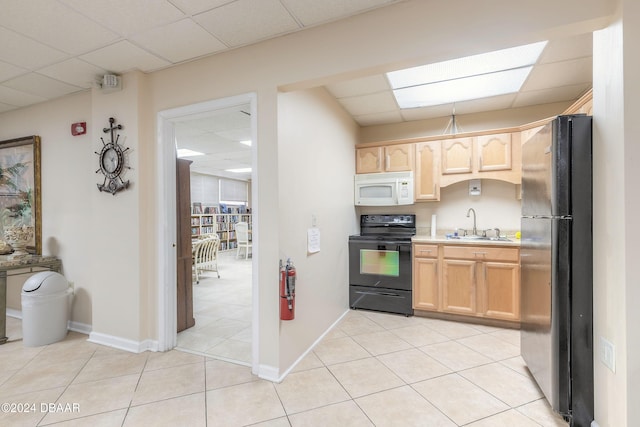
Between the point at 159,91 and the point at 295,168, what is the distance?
1483mm

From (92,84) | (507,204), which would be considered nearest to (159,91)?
(92,84)

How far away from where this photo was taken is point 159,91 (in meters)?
2.57

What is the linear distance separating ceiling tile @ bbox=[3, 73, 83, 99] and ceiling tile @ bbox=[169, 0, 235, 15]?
195 cm

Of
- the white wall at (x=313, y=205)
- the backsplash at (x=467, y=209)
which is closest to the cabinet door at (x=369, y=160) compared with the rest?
the white wall at (x=313, y=205)

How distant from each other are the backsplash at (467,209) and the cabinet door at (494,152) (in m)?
0.34

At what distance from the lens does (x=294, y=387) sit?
202 centimetres

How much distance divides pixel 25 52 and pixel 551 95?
5072mm

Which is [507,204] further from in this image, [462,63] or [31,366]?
[31,366]

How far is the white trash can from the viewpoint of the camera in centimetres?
264

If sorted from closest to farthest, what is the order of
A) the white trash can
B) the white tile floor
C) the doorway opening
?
the white tile floor
the doorway opening
the white trash can

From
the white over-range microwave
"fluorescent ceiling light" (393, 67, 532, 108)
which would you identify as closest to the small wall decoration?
the white over-range microwave

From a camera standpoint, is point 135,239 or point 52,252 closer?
point 135,239

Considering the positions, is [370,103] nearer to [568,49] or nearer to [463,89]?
[463,89]

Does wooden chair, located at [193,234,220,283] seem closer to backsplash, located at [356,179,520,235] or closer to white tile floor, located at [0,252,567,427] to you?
white tile floor, located at [0,252,567,427]
